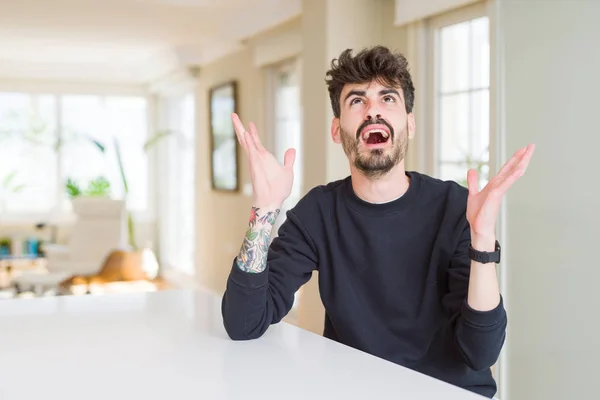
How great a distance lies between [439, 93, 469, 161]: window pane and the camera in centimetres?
366

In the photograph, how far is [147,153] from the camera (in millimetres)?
9141

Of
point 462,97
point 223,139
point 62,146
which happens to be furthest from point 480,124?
point 62,146

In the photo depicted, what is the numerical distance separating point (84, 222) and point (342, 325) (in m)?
5.84

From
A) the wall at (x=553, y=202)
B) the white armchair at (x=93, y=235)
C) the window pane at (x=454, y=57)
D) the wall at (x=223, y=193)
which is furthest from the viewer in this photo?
the white armchair at (x=93, y=235)

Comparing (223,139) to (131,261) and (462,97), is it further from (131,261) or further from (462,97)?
(462,97)

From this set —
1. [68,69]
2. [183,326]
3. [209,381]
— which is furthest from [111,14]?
[209,381]

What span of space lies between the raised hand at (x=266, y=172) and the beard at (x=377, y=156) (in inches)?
7.8

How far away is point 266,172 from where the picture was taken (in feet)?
5.03

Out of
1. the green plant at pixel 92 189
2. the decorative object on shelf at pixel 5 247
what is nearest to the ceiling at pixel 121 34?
the green plant at pixel 92 189

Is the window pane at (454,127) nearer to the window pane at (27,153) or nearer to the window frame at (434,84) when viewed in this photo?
the window frame at (434,84)

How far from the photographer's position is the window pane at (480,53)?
3.46m

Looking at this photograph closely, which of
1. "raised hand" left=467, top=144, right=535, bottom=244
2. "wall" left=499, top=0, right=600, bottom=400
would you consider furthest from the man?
"wall" left=499, top=0, right=600, bottom=400

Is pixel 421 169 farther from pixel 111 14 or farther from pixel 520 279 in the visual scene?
pixel 111 14

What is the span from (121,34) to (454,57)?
3.86 m
